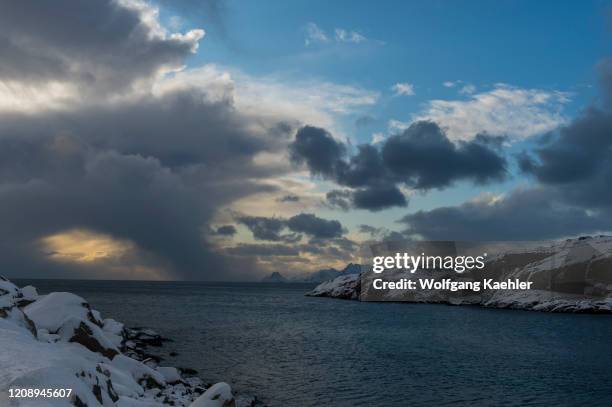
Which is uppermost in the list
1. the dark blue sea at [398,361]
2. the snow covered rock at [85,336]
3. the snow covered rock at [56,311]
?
the snow covered rock at [56,311]

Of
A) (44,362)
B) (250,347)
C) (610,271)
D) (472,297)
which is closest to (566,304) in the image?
(610,271)

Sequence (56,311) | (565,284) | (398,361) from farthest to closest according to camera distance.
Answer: (565,284) → (398,361) → (56,311)

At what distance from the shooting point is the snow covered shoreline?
1814 centimetres

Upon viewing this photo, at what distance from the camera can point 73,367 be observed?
22.2 meters

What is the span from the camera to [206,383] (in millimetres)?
46625

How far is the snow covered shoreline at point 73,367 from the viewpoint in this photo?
1814 cm

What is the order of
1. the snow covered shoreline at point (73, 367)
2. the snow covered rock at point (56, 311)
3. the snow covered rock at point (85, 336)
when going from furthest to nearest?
the snow covered rock at point (56, 311), the snow covered rock at point (85, 336), the snow covered shoreline at point (73, 367)

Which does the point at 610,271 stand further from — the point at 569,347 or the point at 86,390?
the point at 86,390

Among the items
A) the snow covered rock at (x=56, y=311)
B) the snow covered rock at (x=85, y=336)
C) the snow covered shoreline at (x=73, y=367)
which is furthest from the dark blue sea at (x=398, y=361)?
the snow covered rock at (x=56, y=311)

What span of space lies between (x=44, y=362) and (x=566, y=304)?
165066mm

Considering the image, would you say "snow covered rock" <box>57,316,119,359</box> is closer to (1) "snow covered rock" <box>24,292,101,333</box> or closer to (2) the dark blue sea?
(1) "snow covered rock" <box>24,292,101,333</box>

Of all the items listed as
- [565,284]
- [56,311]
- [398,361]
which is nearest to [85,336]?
[56,311]

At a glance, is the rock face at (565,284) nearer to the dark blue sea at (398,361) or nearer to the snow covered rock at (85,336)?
the dark blue sea at (398,361)

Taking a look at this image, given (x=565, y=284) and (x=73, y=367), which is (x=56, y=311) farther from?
(x=565, y=284)
